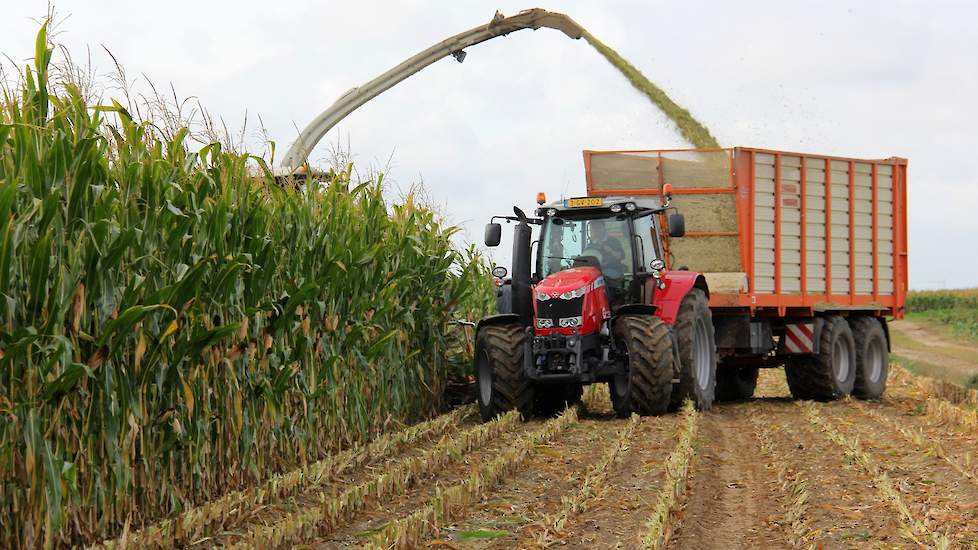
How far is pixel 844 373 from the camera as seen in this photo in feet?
49.0

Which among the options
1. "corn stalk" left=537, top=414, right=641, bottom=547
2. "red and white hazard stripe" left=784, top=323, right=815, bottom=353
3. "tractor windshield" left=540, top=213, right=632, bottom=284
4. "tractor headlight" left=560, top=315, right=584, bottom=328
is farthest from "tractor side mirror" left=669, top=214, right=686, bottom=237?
"red and white hazard stripe" left=784, top=323, right=815, bottom=353

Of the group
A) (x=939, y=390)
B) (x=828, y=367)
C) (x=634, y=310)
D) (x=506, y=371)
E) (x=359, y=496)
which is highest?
(x=634, y=310)

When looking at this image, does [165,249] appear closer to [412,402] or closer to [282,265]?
[282,265]

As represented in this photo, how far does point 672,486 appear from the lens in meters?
7.28

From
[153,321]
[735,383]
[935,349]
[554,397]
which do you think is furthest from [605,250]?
[935,349]

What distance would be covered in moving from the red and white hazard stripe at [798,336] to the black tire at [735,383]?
4.22 ft

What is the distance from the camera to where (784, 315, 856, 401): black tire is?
14.3m

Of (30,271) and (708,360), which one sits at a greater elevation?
(30,271)

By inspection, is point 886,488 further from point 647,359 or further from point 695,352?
point 695,352

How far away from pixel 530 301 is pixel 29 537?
6.81 meters

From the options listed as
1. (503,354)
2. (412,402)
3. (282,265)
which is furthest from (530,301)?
(282,265)

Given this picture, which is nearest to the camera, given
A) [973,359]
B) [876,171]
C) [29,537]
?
[29,537]

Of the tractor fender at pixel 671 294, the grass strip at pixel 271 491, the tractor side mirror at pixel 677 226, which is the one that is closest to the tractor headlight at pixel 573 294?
the tractor fender at pixel 671 294

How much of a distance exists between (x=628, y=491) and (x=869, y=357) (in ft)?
29.2
